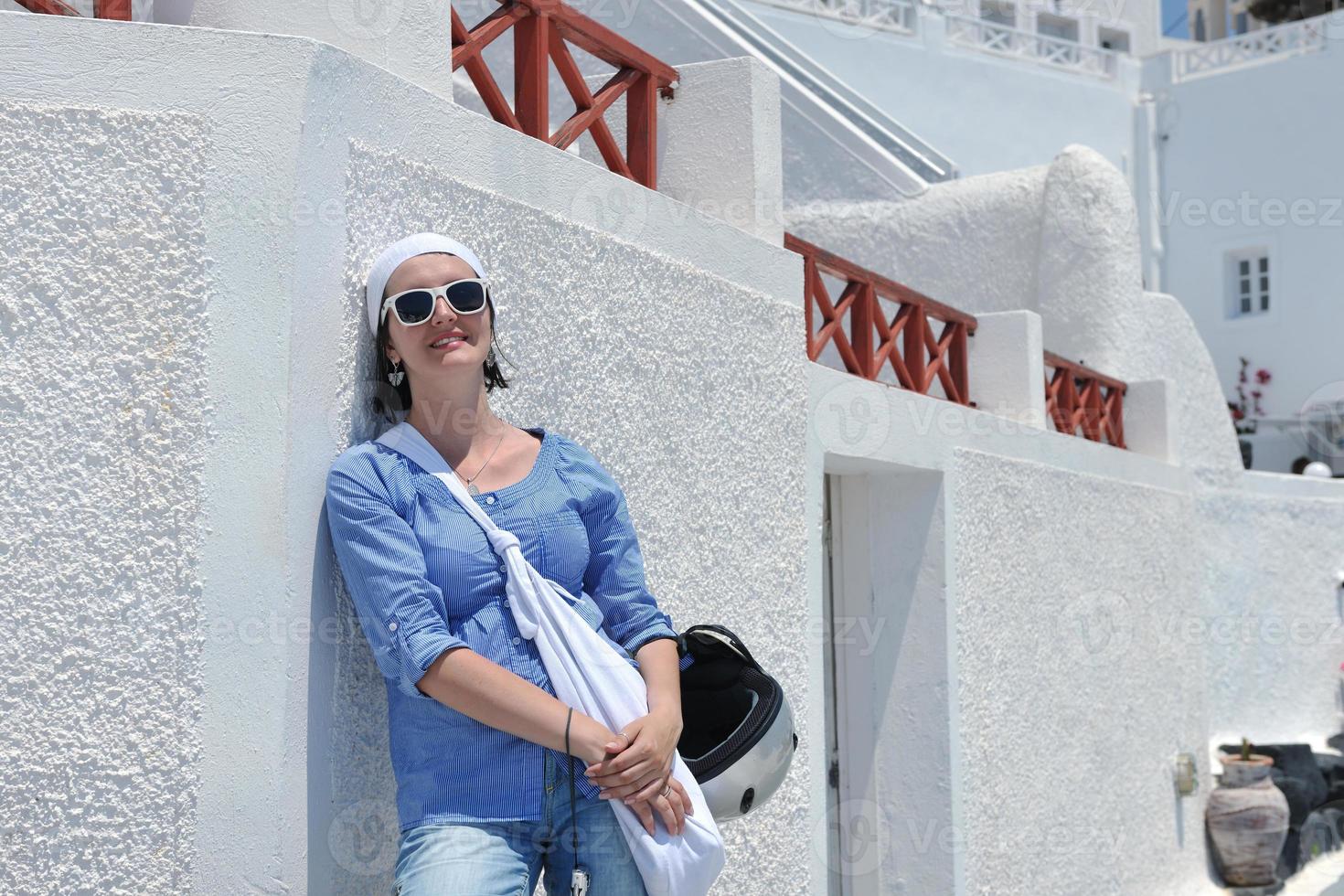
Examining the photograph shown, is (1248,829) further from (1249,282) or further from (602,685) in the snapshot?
(1249,282)

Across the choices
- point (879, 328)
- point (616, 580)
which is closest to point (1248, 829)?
point (879, 328)

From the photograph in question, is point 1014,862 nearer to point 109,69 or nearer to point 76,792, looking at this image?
point 76,792

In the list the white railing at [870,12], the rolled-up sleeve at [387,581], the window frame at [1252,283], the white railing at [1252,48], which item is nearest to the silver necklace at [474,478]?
the rolled-up sleeve at [387,581]

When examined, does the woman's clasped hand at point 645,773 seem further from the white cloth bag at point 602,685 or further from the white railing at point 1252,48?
the white railing at point 1252,48

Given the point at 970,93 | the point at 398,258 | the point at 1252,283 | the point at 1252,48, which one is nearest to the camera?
the point at 398,258

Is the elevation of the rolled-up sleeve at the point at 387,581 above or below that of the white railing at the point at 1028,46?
below

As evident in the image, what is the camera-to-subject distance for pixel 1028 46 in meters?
19.1

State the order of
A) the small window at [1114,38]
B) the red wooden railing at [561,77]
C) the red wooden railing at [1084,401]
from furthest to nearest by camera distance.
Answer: the small window at [1114,38] → the red wooden railing at [1084,401] → the red wooden railing at [561,77]

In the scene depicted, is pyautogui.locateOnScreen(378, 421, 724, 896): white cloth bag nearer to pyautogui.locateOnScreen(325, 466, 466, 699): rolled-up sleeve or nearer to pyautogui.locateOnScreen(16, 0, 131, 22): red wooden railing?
pyautogui.locateOnScreen(325, 466, 466, 699): rolled-up sleeve

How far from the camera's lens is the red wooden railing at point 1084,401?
27.6 feet

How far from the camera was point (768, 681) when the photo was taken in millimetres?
3258

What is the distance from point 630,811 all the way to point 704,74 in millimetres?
3160

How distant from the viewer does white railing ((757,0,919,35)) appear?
17.2 metres

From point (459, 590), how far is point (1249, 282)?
1782cm
